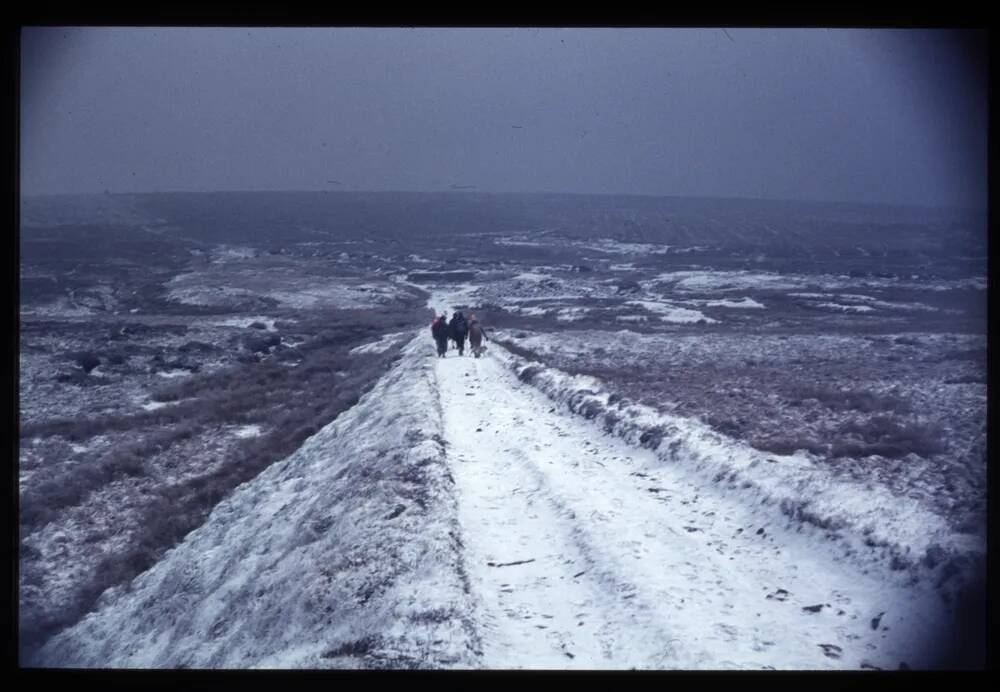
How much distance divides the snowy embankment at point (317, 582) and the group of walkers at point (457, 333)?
25.5 feet

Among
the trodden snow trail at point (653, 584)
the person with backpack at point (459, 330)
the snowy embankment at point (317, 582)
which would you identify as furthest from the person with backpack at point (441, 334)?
the trodden snow trail at point (653, 584)

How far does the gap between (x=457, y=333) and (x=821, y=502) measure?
1394 centimetres

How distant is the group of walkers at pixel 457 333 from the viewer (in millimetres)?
19984

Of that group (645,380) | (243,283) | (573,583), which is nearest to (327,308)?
(243,283)

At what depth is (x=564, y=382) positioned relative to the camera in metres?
15.1

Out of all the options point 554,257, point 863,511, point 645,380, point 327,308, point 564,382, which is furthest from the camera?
point 554,257

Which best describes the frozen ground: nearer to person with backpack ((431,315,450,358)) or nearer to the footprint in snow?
the footprint in snow

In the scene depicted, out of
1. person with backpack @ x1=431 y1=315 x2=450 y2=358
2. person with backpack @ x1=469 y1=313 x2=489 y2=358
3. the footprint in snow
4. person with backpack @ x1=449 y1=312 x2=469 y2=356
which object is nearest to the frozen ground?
the footprint in snow

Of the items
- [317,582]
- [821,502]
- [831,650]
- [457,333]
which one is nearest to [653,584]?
[831,650]

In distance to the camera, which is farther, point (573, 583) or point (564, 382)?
point (564, 382)
